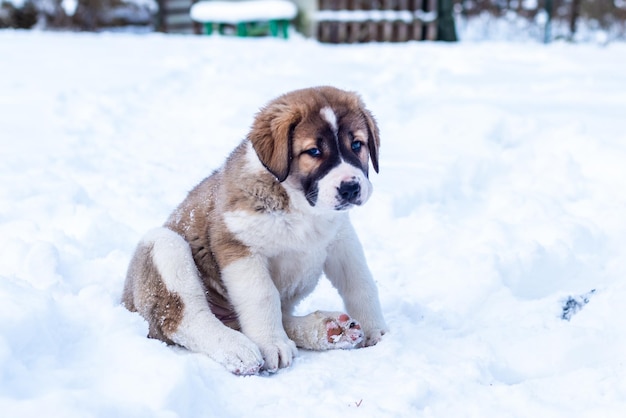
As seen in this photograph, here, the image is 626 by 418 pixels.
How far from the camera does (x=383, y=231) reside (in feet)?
19.5

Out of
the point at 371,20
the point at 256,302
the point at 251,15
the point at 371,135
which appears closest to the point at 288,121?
the point at 371,135

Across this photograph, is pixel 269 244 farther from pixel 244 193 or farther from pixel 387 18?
pixel 387 18

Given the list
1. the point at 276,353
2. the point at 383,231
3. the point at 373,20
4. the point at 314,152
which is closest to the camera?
the point at 276,353

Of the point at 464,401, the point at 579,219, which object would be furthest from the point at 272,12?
the point at 464,401

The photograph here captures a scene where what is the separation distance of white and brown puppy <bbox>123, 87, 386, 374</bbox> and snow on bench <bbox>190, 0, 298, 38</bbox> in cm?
1514

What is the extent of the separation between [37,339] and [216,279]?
1.16 meters

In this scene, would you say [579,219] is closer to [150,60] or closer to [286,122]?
[286,122]

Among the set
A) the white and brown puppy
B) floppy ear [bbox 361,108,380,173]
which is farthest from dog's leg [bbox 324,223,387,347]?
floppy ear [bbox 361,108,380,173]

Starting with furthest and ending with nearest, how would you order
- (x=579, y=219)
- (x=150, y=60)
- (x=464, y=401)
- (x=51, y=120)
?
(x=150, y=60)
(x=51, y=120)
(x=579, y=219)
(x=464, y=401)

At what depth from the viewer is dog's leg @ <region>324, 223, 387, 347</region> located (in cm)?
420

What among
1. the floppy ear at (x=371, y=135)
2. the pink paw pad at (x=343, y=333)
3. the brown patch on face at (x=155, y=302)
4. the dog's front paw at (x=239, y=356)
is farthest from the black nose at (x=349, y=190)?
the brown patch on face at (x=155, y=302)

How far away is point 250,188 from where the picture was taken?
13.0 feet

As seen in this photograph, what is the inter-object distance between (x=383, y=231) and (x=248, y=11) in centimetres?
1379

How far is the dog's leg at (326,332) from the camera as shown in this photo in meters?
3.93
